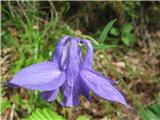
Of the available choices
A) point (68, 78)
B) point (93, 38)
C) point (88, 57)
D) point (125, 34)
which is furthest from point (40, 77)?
point (125, 34)

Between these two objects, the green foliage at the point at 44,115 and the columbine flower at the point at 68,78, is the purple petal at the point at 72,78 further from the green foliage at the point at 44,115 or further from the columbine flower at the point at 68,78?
the green foliage at the point at 44,115

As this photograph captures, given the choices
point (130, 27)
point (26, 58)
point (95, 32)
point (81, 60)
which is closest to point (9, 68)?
point (26, 58)

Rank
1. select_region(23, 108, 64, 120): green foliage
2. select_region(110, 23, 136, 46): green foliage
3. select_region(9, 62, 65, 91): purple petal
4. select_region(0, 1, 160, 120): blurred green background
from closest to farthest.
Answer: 1. select_region(9, 62, 65, 91): purple petal
2. select_region(23, 108, 64, 120): green foliage
3. select_region(0, 1, 160, 120): blurred green background
4. select_region(110, 23, 136, 46): green foliage

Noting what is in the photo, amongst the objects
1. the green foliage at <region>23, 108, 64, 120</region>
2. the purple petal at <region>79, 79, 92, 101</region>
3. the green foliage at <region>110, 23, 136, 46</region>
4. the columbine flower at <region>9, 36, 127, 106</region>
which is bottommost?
the green foliage at <region>23, 108, 64, 120</region>

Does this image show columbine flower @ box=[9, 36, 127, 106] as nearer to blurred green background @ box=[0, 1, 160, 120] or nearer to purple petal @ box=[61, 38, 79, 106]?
purple petal @ box=[61, 38, 79, 106]

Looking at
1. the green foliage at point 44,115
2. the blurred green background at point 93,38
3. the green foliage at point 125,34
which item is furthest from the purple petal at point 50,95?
the green foliage at point 125,34

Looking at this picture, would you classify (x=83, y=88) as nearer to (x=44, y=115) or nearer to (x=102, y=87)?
(x=102, y=87)

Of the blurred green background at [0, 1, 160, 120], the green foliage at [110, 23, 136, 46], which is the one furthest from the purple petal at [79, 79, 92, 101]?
the green foliage at [110, 23, 136, 46]
